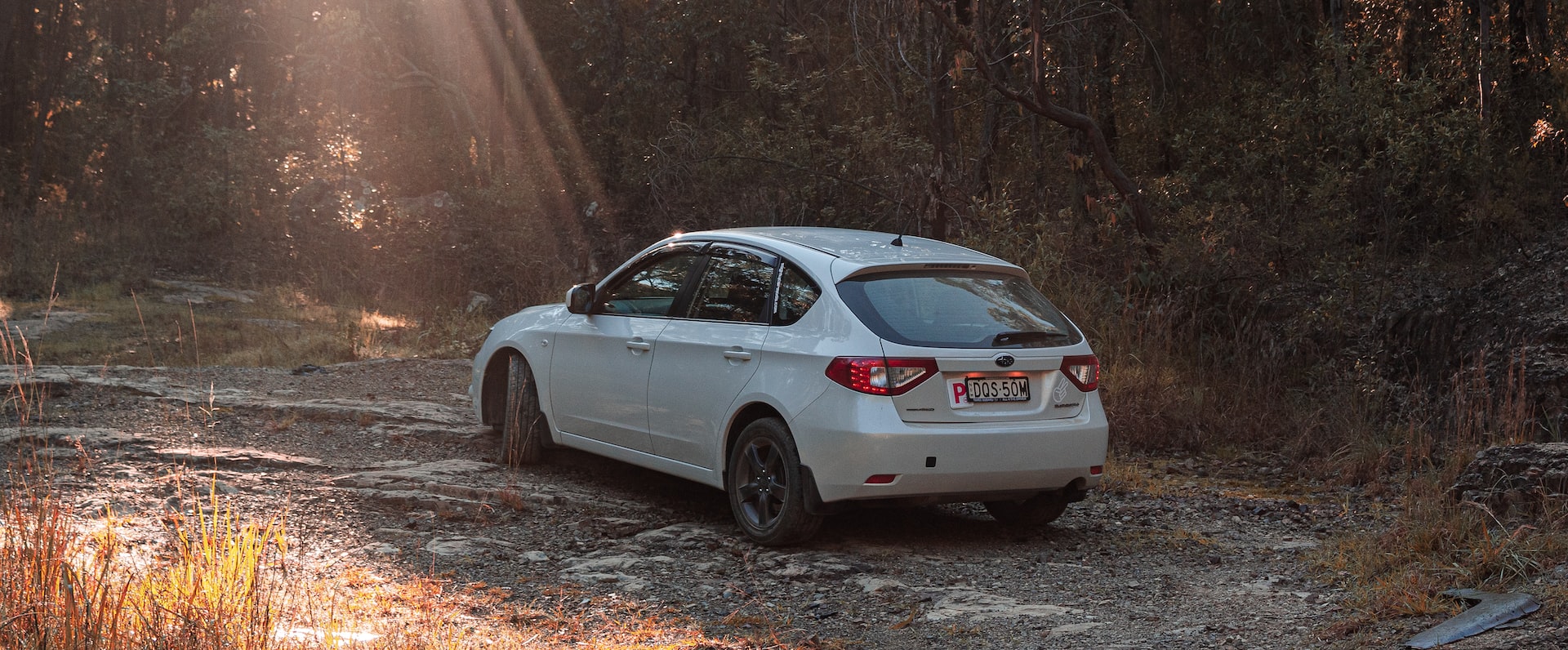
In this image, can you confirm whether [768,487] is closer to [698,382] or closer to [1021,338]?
[698,382]

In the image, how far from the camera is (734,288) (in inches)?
263

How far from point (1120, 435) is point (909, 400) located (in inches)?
161

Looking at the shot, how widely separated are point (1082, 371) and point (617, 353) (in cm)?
255

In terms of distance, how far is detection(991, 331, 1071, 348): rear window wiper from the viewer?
6047 millimetres

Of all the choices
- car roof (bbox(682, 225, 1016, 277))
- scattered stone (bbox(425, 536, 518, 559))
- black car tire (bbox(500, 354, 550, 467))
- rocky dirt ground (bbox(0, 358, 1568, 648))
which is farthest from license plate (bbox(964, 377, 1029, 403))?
black car tire (bbox(500, 354, 550, 467))

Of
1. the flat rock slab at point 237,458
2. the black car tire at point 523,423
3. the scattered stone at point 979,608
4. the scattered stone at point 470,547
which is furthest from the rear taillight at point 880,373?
the flat rock slab at point 237,458

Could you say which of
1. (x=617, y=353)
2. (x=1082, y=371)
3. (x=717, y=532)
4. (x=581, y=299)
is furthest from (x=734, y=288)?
(x=1082, y=371)

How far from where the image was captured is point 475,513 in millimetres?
6836

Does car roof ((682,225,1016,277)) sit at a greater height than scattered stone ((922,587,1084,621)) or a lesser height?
greater

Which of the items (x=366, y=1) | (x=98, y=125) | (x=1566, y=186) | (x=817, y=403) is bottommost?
(x=817, y=403)

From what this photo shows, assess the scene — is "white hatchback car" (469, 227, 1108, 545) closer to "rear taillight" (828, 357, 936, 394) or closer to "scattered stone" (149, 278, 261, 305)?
"rear taillight" (828, 357, 936, 394)

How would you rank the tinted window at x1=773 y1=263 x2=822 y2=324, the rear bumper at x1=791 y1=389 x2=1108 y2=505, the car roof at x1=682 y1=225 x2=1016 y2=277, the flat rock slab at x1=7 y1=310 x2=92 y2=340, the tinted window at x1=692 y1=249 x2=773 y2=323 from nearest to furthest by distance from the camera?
1. the rear bumper at x1=791 y1=389 x2=1108 y2=505
2. the tinted window at x1=773 y1=263 x2=822 y2=324
3. the car roof at x1=682 y1=225 x2=1016 y2=277
4. the tinted window at x1=692 y1=249 x2=773 y2=323
5. the flat rock slab at x1=7 y1=310 x2=92 y2=340

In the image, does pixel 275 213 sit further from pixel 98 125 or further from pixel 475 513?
pixel 475 513

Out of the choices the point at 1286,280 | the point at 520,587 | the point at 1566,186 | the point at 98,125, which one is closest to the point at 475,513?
the point at 520,587
